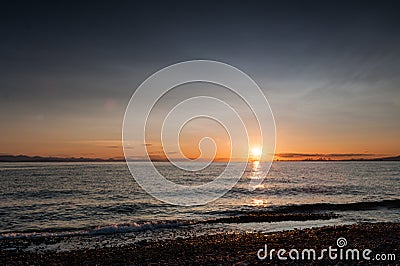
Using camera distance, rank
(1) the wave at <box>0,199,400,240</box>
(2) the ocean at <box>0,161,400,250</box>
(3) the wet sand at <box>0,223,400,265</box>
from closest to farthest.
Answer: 1. (3) the wet sand at <box>0,223,400,265</box>
2. (2) the ocean at <box>0,161,400,250</box>
3. (1) the wave at <box>0,199,400,240</box>

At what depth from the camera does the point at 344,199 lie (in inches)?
1758

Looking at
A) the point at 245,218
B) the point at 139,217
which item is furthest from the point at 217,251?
the point at 139,217

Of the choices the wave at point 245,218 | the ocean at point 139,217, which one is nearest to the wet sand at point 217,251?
the ocean at point 139,217

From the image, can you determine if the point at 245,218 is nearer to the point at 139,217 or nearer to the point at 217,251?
the point at 139,217

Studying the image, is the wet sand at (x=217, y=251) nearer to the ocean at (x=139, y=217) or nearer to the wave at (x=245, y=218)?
the ocean at (x=139, y=217)

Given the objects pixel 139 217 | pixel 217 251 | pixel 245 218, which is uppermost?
pixel 217 251

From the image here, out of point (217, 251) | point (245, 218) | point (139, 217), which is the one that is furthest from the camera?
point (139, 217)

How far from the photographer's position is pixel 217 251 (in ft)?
51.2

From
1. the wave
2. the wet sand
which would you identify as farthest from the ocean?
the wet sand

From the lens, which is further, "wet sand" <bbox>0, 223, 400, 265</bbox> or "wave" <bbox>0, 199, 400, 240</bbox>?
"wave" <bbox>0, 199, 400, 240</bbox>

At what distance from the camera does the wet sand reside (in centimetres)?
1377

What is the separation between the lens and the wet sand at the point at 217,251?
542 inches

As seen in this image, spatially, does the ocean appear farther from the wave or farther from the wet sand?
the wet sand

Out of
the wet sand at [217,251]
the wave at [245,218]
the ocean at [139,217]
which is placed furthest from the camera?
the wave at [245,218]
